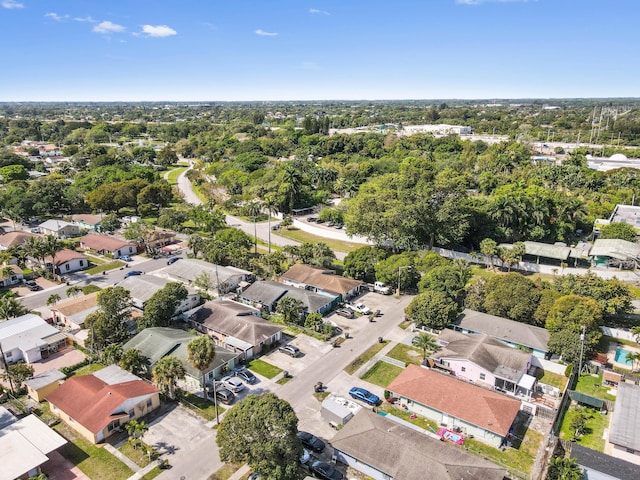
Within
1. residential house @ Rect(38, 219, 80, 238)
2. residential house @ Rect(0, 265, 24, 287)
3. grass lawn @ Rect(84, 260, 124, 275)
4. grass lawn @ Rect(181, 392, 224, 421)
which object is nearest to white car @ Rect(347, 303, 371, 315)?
grass lawn @ Rect(181, 392, 224, 421)

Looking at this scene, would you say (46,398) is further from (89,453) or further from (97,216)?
(97,216)

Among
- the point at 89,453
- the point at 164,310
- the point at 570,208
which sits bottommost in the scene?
the point at 89,453

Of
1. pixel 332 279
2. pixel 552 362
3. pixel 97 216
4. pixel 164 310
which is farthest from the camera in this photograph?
pixel 97 216

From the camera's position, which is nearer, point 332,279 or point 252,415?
point 252,415

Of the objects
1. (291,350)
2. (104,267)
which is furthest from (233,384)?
(104,267)

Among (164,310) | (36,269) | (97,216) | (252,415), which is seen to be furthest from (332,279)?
(97,216)

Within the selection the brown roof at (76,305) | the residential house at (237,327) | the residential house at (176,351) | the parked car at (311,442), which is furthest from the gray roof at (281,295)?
the parked car at (311,442)

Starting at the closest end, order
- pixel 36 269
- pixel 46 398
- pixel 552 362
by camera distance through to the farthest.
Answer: pixel 46 398 < pixel 552 362 < pixel 36 269
